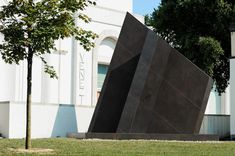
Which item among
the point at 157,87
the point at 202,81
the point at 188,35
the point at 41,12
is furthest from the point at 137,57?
the point at 188,35

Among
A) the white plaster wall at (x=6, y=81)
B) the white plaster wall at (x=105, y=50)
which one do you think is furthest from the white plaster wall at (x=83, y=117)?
the white plaster wall at (x=105, y=50)

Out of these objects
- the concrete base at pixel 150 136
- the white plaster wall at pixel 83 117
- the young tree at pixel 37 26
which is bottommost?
the concrete base at pixel 150 136

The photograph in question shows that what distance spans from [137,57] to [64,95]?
42.7 feet

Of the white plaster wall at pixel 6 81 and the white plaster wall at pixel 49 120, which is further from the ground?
the white plaster wall at pixel 6 81

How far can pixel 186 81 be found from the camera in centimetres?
2044

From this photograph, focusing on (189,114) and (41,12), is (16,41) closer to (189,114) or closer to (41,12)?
(41,12)

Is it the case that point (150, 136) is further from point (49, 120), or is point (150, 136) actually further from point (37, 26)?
point (37, 26)

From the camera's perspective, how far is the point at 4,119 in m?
23.6

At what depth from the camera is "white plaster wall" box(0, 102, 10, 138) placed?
76.6ft

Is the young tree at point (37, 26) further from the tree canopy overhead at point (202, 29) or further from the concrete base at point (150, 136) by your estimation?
the tree canopy overhead at point (202, 29)

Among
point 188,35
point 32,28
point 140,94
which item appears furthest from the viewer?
point 188,35

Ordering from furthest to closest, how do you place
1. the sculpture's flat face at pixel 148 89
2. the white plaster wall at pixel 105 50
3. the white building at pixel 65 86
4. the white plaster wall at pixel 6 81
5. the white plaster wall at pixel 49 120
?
1. the white plaster wall at pixel 105 50
2. the white plaster wall at pixel 6 81
3. the white building at pixel 65 86
4. the white plaster wall at pixel 49 120
5. the sculpture's flat face at pixel 148 89

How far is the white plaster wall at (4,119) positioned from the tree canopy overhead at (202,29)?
13.0 m

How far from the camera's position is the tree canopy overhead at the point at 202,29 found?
3041cm
